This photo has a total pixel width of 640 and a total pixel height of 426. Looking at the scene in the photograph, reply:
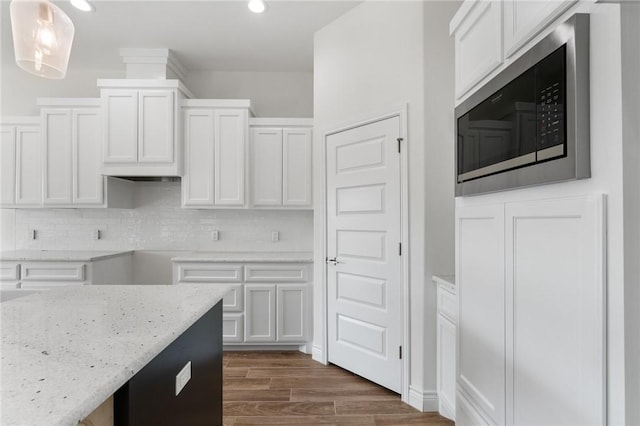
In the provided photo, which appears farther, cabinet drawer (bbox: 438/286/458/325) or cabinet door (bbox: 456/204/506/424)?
cabinet drawer (bbox: 438/286/458/325)

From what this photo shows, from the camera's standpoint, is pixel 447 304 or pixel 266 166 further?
pixel 266 166

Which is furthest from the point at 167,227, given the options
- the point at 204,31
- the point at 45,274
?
the point at 204,31

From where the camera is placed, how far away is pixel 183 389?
46.0 inches

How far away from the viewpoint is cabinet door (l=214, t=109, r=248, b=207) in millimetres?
3412

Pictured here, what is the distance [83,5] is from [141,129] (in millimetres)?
1071

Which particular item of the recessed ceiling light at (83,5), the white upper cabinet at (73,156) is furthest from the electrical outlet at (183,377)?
the recessed ceiling light at (83,5)

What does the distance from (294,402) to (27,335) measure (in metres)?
1.82

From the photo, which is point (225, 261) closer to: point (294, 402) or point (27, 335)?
point (294, 402)

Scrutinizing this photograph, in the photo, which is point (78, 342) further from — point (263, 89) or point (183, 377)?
point (263, 89)

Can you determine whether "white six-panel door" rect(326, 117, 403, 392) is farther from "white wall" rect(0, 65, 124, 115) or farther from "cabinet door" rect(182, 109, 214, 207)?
"white wall" rect(0, 65, 124, 115)

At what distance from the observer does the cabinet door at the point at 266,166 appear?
3.46 metres

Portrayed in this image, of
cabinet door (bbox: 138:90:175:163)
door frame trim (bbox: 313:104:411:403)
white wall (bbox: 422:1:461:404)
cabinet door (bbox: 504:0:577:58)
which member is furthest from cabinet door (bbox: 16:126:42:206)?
cabinet door (bbox: 504:0:577:58)

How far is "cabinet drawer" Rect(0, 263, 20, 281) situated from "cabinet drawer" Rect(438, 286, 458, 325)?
3808mm

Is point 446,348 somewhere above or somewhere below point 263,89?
below
